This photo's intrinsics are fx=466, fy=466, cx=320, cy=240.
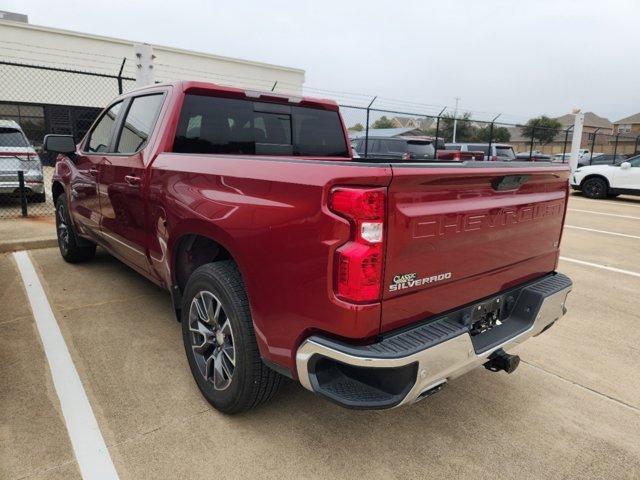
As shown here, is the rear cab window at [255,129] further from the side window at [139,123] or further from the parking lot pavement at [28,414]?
the parking lot pavement at [28,414]

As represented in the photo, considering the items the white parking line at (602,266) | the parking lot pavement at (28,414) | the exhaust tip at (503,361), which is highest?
the exhaust tip at (503,361)

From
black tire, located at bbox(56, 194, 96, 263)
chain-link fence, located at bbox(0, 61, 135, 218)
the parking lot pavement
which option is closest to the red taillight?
the parking lot pavement

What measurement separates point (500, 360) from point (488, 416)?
0.52 metres

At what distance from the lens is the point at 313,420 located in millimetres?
2654

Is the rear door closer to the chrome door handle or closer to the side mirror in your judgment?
the chrome door handle

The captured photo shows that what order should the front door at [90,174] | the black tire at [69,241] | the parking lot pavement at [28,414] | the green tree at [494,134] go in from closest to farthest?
the parking lot pavement at [28,414] → the front door at [90,174] → the black tire at [69,241] → the green tree at [494,134]

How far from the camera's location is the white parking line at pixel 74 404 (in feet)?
7.34

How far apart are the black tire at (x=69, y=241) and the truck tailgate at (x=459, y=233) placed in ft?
14.3

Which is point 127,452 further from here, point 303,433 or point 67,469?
point 303,433

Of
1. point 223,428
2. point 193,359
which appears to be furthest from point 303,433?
point 193,359

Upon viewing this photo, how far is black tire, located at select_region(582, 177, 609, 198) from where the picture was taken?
14289 millimetres

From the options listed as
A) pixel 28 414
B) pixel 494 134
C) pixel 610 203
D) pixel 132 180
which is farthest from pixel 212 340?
pixel 494 134

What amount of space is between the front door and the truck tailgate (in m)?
3.04

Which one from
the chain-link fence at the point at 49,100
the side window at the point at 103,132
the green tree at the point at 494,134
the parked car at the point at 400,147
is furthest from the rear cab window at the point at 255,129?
the green tree at the point at 494,134
